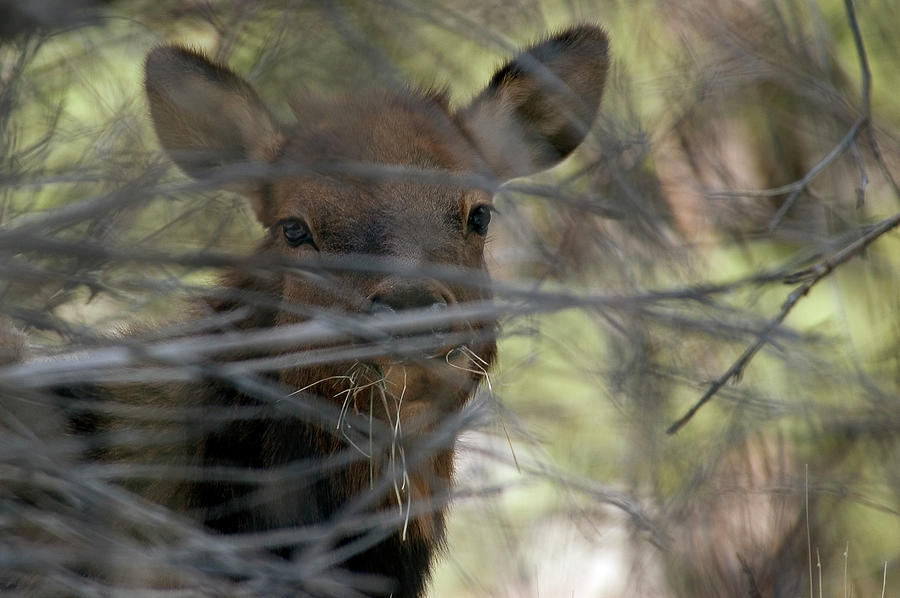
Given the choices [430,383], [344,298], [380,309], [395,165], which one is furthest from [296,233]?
[380,309]

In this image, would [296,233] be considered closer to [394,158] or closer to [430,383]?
[394,158]

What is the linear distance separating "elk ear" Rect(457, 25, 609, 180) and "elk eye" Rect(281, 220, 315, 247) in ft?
3.43

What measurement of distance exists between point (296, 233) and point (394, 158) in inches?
21.1

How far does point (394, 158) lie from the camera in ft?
15.7

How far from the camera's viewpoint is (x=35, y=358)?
Answer: 4.39 metres

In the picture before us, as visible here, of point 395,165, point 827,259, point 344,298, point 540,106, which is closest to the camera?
point 344,298

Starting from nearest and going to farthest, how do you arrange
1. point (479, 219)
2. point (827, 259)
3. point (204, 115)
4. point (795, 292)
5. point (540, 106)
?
point (795, 292)
point (827, 259)
point (479, 219)
point (204, 115)
point (540, 106)

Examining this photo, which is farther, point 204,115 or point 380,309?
point 204,115

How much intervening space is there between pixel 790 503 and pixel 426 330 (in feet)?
13.4

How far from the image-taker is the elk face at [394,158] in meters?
4.29

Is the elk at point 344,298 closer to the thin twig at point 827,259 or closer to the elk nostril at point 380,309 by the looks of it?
the elk nostril at point 380,309

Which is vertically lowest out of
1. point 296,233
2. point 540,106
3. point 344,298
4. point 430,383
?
point 430,383

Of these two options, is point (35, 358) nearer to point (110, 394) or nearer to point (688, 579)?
point (110, 394)

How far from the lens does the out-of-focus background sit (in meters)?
4.44
